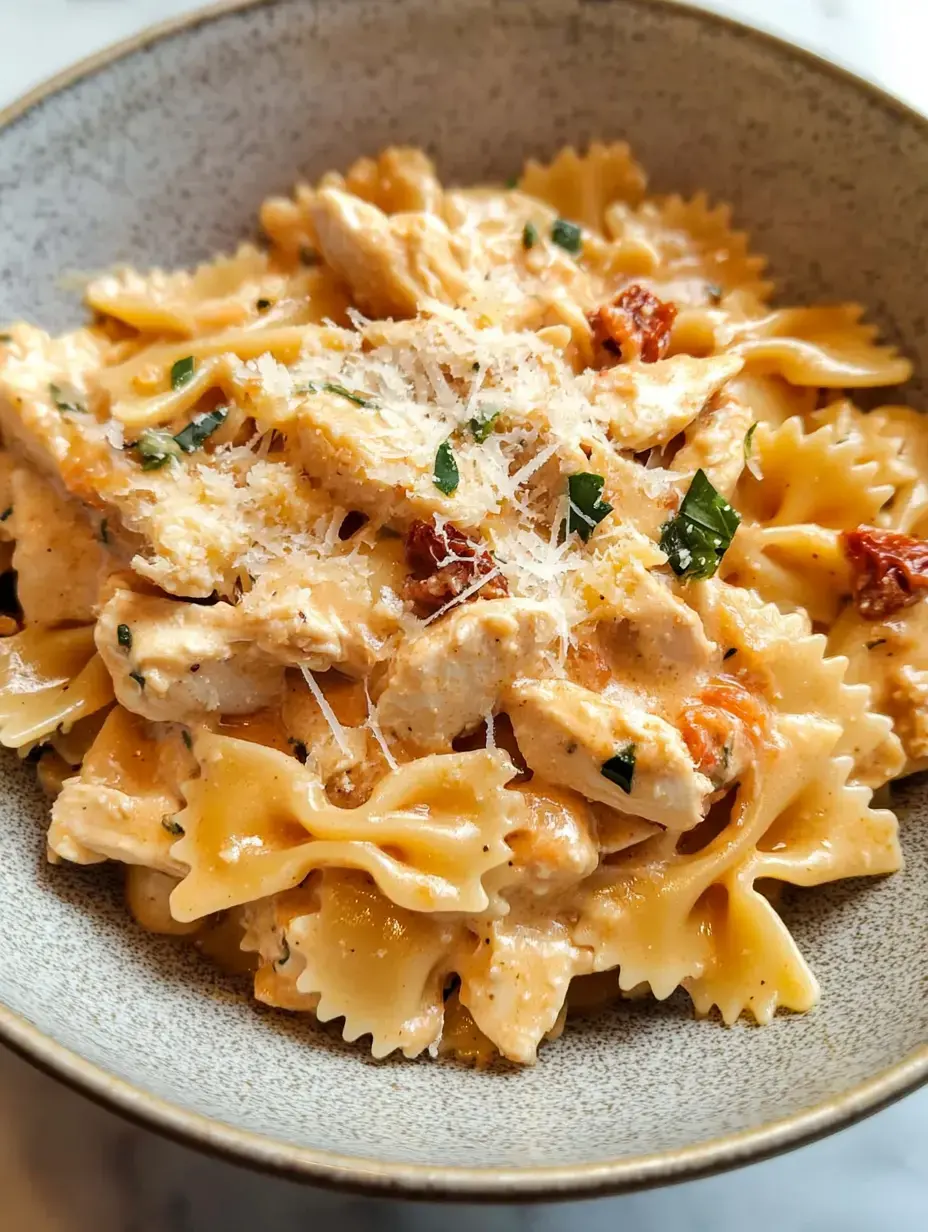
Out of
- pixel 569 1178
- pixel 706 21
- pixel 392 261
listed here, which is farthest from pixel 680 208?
pixel 569 1178

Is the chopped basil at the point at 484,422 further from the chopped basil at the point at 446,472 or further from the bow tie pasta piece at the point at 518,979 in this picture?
the bow tie pasta piece at the point at 518,979

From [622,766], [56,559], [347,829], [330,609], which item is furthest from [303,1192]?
[56,559]

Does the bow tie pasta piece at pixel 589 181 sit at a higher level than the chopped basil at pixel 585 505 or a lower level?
higher

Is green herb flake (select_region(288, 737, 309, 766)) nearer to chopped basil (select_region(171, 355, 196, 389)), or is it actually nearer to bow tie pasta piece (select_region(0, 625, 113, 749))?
bow tie pasta piece (select_region(0, 625, 113, 749))

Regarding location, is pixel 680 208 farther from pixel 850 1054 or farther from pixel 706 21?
pixel 850 1054

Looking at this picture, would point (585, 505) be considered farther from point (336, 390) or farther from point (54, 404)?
point (54, 404)

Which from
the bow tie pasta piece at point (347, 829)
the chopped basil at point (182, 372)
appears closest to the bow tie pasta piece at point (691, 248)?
the chopped basil at point (182, 372)
